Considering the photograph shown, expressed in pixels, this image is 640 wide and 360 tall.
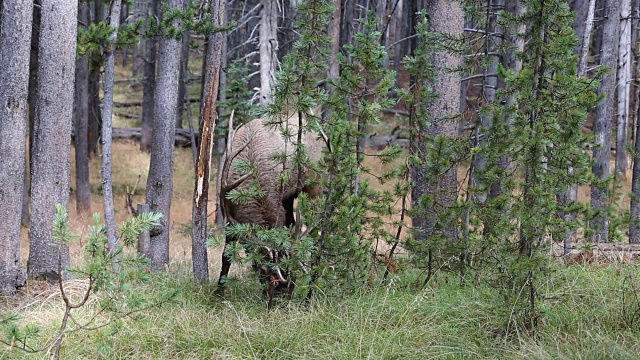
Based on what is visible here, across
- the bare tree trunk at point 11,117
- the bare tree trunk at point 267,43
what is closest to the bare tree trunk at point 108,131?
the bare tree trunk at point 11,117

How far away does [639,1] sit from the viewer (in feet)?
66.3

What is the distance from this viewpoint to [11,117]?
25.3 ft

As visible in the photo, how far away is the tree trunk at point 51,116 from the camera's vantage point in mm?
7777

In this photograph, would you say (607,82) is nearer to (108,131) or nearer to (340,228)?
(340,228)

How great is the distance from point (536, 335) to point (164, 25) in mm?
5834

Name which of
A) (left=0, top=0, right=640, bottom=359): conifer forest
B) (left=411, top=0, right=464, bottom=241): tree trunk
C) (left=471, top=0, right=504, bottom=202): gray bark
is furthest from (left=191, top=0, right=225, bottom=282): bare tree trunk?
(left=471, top=0, right=504, bottom=202): gray bark

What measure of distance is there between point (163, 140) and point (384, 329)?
4.62 m

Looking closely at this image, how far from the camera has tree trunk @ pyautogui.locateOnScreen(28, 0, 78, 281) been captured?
7777mm

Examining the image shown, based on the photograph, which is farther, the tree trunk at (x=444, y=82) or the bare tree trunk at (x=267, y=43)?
the bare tree trunk at (x=267, y=43)

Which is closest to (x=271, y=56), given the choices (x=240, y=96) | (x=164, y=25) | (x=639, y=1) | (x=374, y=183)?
(x=240, y=96)

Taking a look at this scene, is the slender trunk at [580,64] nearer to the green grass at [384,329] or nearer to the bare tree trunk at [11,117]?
the green grass at [384,329]

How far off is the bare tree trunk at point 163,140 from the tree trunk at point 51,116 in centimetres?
164

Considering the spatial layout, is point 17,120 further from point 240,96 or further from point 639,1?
point 639,1

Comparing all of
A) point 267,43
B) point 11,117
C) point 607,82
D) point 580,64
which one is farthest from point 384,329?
point 267,43
